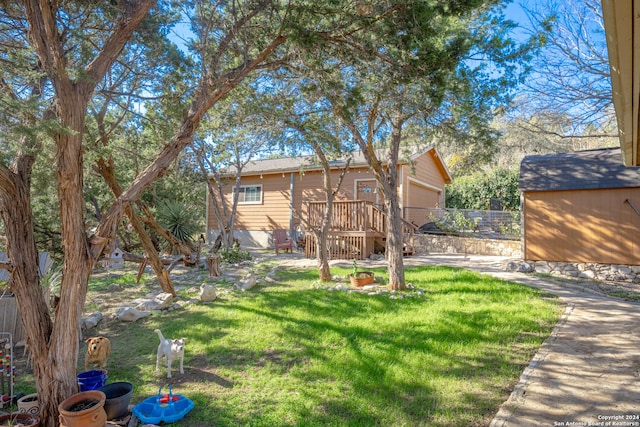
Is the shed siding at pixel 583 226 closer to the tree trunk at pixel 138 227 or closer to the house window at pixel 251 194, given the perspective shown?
the tree trunk at pixel 138 227

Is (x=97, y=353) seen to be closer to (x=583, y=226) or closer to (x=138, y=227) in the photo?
(x=138, y=227)

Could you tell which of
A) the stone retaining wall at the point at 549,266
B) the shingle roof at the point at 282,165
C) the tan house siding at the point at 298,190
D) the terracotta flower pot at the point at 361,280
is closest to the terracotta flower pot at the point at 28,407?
the terracotta flower pot at the point at 361,280

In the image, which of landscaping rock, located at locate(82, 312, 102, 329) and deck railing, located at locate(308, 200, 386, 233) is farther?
deck railing, located at locate(308, 200, 386, 233)

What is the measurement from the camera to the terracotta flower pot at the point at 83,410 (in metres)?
2.46

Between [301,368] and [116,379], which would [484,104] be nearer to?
[301,368]

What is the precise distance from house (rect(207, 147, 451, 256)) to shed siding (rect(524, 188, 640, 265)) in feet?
17.7

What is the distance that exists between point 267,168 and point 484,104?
12.3 m

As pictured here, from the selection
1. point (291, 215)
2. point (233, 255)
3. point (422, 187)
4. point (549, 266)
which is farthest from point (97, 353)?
point (422, 187)

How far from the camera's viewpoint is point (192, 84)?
5.38 meters

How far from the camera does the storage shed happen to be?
7984mm

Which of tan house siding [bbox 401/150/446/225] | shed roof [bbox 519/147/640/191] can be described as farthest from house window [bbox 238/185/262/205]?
shed roof [bbox 519/147/640/191]

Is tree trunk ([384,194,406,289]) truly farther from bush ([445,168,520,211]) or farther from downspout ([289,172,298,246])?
bush ([445,168,520,211])

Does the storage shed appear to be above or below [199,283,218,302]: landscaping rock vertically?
above

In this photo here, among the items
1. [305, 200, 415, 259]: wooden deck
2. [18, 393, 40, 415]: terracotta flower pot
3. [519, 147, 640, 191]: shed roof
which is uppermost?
[519, 147, 640, 191]: shed roof
